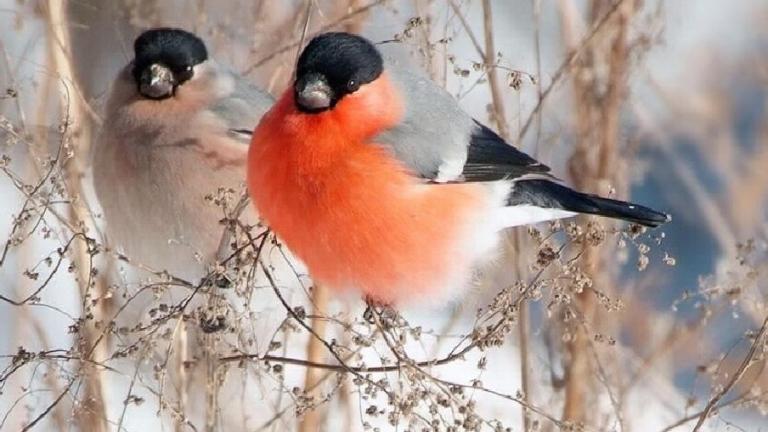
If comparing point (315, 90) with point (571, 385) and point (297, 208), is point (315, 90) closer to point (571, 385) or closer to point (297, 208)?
point (297, 208)

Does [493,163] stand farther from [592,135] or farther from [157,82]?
[592,135]

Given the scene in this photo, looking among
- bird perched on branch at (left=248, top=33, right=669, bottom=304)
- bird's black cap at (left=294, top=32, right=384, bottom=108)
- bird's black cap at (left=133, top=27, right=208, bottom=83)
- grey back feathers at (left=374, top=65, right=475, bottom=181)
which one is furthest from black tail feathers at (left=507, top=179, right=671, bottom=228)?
bird's black cap at (left=133, top=27, right=208, bottom=83)

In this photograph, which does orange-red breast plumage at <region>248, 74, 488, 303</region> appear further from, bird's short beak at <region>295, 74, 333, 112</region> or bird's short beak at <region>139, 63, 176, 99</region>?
bird's short beak at <region>139, 63, 176, 99</region>

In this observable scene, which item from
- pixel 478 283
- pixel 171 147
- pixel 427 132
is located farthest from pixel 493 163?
pixel 171 147

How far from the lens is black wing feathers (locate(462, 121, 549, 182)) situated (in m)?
1.31

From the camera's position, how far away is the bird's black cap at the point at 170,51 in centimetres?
150

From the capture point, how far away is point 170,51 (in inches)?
59.8

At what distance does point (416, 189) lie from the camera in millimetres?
1248

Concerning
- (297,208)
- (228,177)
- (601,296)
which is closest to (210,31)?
(228,177)

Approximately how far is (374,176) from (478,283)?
30cm

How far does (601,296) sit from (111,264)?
0.73 m

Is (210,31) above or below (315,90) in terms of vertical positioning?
above

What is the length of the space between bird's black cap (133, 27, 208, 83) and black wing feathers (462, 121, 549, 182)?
1.39 feet

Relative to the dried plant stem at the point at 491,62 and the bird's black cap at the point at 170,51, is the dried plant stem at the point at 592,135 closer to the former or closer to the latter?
the dried plant stem at the point at 491,62
